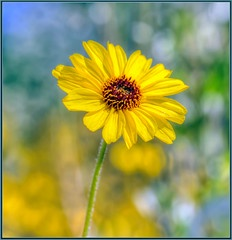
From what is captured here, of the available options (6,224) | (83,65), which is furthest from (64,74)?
(6,224)

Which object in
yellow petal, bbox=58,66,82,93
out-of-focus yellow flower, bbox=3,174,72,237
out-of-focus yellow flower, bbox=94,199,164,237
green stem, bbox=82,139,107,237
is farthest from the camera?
out-of-focus yellow flower, bbox=3,174,72,237

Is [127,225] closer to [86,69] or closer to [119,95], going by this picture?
[119,95]

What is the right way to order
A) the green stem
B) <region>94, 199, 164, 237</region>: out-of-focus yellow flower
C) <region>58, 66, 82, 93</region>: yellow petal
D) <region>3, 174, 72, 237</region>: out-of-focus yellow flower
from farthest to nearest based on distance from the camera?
<region>3, 174, 72, 237</region>: out-of-focus yellow flower
<region>94, 199, 164, 237</region>: out-of-focus yellow flower
<region>58, 66, 82, 93</region>: yellow petal
the green stem

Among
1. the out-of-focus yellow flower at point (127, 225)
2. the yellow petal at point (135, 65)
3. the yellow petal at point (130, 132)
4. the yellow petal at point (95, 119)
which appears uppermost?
the yellow petal at point (135, 65)

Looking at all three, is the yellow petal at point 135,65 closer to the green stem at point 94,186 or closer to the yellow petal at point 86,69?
the yellow petal at point 86,69

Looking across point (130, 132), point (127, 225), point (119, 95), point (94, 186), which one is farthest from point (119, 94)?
point (127, 225)

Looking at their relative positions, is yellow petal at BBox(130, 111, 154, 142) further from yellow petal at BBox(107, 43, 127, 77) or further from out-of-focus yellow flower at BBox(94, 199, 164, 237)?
out-of-focus yellow flower at BBox(94, 199, 164, 237)

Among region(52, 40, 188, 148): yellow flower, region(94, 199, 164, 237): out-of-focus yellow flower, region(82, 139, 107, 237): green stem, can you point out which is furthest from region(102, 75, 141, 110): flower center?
region(94, 199, 164, 237): out-of-focus yellow flower

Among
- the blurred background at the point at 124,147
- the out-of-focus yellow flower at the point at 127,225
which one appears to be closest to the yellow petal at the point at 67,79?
the blurred background at the point at 124,147

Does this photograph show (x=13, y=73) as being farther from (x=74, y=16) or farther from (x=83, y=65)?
(x=83, y=65)
